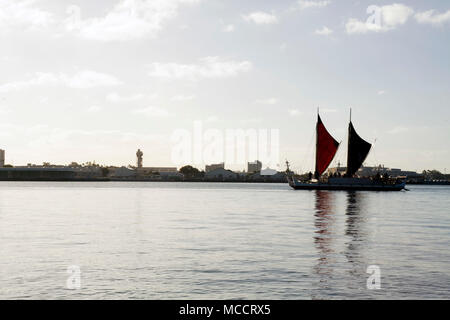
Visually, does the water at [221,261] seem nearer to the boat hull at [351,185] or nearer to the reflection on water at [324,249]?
the reflection on water at [324,249]

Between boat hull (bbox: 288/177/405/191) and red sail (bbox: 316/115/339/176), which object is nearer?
red sail (bbox: 316/115/339/176)

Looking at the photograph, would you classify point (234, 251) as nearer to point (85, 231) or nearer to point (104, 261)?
point (104, 261)

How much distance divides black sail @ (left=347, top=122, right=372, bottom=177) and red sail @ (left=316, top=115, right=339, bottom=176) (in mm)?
4284

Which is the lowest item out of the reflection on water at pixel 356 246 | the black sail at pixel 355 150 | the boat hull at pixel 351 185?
the reflection on water at pixel 356 246

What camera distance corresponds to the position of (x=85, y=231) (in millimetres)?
38594

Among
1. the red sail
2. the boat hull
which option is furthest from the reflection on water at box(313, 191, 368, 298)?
the boat hull

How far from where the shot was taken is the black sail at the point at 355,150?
478ft

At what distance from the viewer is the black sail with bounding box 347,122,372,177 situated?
146 m

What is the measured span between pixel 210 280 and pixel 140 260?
5.77m

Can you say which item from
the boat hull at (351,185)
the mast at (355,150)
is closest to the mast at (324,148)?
the mast at (355,150)

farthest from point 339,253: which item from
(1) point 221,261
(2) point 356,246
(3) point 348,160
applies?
(3) point 348,160

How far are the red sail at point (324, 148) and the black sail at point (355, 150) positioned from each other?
4284 millimetres

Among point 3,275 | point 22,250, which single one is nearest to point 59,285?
point 3,275

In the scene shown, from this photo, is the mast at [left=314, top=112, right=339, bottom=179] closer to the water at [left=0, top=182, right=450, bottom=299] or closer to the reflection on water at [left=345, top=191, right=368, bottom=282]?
the reflection on water at [left=345, top=191, right=368, bottom=282]
